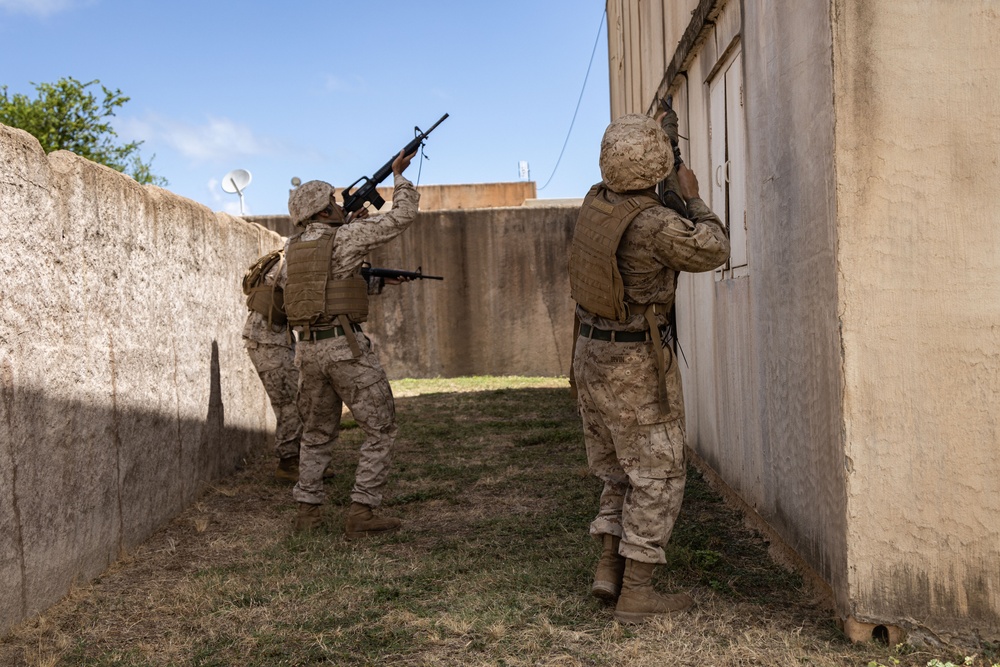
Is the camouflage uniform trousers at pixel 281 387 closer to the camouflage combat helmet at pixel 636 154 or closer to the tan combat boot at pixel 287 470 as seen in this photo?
the tan combat boot at pixel 287 470

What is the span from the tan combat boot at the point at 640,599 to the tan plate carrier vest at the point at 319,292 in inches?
83.5

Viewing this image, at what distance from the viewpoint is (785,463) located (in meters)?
3.89

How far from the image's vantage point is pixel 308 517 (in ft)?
17.1

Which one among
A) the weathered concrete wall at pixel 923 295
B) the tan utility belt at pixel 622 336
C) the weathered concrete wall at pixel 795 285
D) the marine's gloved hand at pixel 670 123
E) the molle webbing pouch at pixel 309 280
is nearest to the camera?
the weathered concrete wall at pixel 923 295

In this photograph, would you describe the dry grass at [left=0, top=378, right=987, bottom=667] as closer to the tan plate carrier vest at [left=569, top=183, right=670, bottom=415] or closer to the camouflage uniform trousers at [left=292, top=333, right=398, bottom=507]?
the camouflage uniform trousers at [left=292, top=333, right=398, bottom=507]

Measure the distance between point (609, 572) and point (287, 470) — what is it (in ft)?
11.9

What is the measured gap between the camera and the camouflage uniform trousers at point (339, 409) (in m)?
4.99

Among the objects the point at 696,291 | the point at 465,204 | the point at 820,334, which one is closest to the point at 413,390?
the point at 696,291

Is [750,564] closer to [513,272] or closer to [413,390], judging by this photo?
[413,390]

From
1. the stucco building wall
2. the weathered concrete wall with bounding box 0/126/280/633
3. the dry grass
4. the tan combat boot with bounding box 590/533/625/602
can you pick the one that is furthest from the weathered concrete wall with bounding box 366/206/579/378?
the stucco building wall

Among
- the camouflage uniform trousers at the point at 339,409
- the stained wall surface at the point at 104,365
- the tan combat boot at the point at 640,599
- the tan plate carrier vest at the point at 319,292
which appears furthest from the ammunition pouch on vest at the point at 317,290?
the tan combat boot at the point at 640,599

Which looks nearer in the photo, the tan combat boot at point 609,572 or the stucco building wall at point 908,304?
the stucco building wall at point 908,304

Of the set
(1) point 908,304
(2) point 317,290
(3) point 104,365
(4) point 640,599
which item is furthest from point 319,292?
(1) point 908,304

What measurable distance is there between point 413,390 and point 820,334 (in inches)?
358
